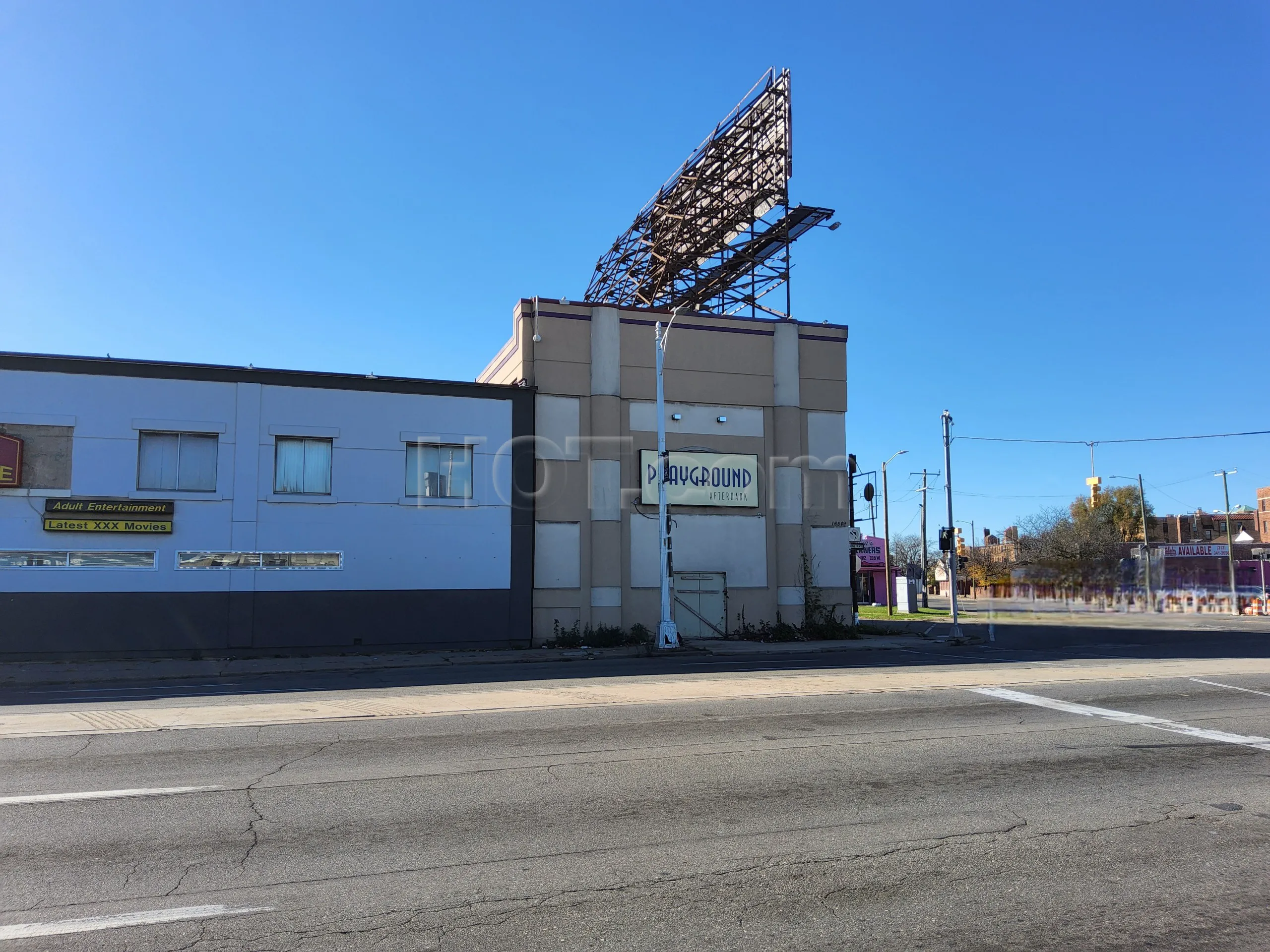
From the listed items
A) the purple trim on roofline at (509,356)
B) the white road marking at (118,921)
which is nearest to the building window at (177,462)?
the purple trim on roofline at (509,356)

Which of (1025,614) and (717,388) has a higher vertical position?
(717,388)

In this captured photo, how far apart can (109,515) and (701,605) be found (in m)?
16.4

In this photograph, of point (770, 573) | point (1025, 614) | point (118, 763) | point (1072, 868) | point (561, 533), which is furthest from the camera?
point (1025, 614)

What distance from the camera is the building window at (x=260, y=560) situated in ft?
73.6

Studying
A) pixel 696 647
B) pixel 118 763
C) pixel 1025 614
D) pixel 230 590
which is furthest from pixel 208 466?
pixel 1025 614

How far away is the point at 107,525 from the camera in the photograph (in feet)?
71.6

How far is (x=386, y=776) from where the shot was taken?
26.0ft

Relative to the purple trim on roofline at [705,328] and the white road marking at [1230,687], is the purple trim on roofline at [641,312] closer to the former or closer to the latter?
the purple trim on roofline at [705,328]

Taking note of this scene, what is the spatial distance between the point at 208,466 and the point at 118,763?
627 inches

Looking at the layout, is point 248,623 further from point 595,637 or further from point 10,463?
point 595,637

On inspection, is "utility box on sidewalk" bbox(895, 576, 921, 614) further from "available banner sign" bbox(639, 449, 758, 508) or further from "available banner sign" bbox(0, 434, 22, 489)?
"available banner sign" bbox(0, 434, 22, 489)

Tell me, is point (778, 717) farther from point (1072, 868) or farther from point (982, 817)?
point (1072, 868)

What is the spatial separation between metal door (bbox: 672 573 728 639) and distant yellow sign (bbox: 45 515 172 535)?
562 inches

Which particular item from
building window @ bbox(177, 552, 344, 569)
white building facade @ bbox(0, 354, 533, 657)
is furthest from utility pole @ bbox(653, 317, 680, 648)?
building window @ bbox(177, 552, 344, 569)
